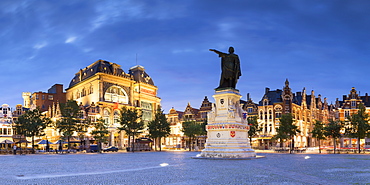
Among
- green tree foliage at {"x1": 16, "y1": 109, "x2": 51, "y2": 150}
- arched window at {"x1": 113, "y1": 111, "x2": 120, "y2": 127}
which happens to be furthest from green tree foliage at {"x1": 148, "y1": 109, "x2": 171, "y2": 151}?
green tree foliage at {"x1": 16, "y1": 109, "x2": 51, "y2": 150}

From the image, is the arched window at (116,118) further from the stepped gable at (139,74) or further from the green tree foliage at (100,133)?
the green tree foliage at (100,133)

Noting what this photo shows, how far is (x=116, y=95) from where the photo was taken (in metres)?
83.9

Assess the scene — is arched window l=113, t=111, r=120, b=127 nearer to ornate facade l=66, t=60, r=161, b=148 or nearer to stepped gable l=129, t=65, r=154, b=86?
ornate facade l=66, t=60, r=161, b=148

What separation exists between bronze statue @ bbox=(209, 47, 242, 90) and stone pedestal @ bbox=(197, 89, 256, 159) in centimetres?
86

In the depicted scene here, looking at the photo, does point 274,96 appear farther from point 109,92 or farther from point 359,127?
point 109,92

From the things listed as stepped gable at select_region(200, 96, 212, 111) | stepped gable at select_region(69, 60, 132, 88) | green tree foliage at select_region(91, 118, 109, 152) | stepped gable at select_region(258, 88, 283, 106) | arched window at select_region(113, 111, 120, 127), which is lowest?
green tree foliage at select_region(91, 118, 109, 152)

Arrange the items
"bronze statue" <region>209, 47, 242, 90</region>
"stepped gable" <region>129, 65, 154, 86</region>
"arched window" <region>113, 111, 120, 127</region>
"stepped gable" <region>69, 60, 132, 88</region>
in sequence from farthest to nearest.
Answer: "stepped gable" <region>129, 65, 154, 86</region>, "arched window" <region>113, 111, 120, 127</region>, "stepped gable" <region>69, 60, 132, 88</region>, "bronze statue" <region>209, 47, 242, 90</region>

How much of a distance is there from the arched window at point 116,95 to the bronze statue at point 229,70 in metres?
55.8

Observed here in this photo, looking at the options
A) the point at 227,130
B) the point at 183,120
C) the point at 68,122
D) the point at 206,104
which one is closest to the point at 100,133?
the point at 68,122

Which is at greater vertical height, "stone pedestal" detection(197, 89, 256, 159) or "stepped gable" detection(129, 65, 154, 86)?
"stepped gable" detection(129, 65, 154, 86)

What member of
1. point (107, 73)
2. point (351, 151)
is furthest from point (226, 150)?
point (107, 73)

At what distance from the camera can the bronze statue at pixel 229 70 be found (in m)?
29.0

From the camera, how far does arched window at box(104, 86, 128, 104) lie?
268 ft

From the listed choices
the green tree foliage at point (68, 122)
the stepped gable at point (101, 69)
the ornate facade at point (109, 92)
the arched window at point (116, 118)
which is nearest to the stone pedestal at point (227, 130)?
the green tree foliage at point (68, 122)
